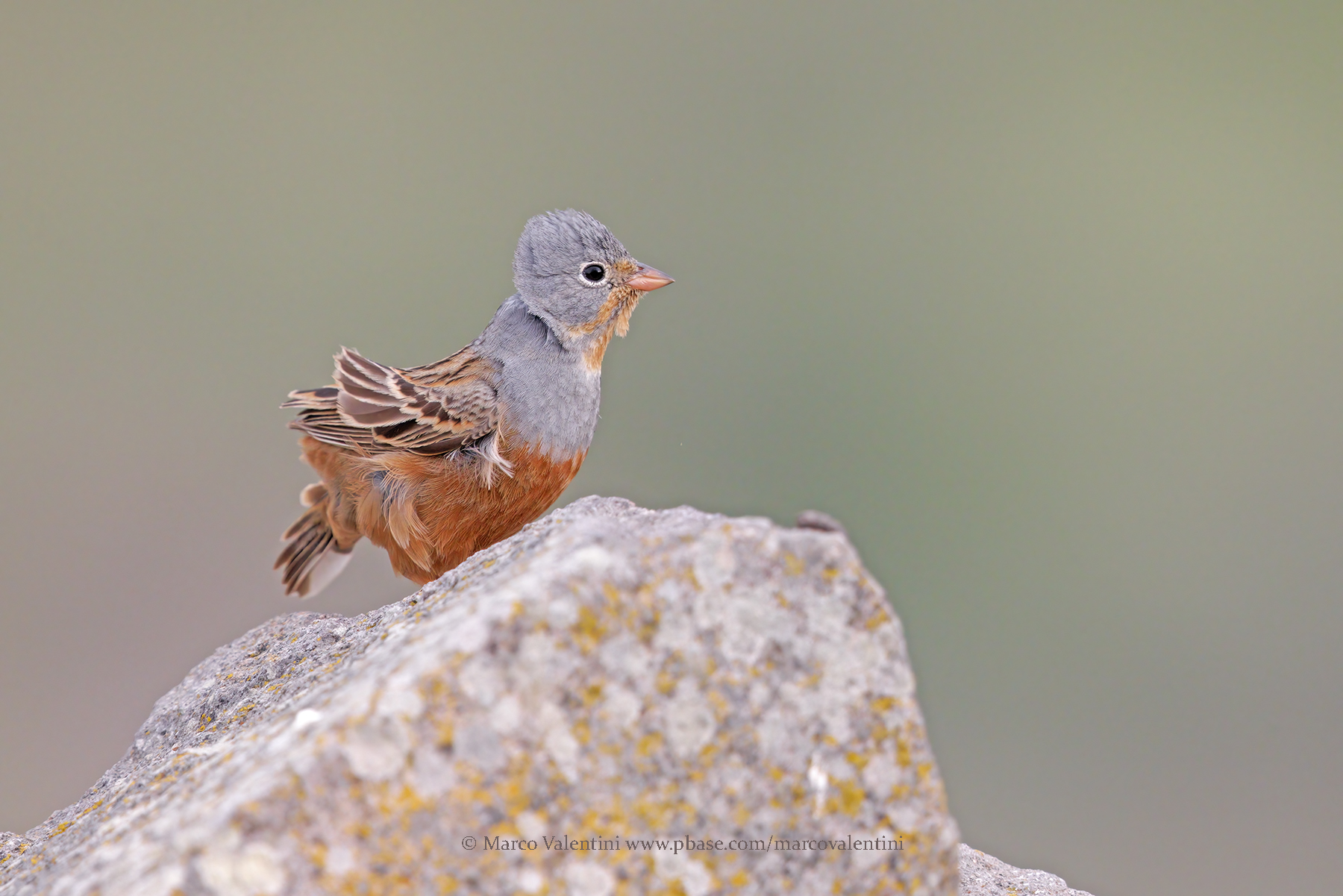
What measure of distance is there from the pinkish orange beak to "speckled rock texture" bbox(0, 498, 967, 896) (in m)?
3.64

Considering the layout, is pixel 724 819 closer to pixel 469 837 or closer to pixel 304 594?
pixel 469 837

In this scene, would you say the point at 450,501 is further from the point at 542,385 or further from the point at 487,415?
the point at 542,385

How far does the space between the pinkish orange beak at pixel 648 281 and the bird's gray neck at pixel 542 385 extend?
1.75 ft

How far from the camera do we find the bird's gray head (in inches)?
250

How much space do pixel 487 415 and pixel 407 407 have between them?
54cm

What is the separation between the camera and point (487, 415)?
6.09m

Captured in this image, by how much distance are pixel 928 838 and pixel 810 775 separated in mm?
366

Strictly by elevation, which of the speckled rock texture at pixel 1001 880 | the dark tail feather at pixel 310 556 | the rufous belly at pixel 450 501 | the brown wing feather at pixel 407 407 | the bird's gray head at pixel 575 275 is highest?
the bird's gray head at pixel 575 275

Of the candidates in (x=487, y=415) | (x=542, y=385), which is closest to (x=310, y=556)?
(x=487, y=415)

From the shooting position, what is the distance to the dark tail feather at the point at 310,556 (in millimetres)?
7254

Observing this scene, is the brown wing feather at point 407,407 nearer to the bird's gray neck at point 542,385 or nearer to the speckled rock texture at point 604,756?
the bird's gray neck at point 542,385

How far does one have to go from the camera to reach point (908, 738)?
2.79 m

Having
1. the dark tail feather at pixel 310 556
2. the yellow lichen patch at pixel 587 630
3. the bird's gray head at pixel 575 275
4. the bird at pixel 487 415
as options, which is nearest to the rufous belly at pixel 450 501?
the bird at pixel 487 415

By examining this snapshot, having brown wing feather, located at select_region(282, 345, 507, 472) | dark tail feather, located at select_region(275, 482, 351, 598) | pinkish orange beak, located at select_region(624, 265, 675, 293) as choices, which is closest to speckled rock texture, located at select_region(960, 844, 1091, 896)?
brown wing feather, located at select_region(282, 345, 507, 472)
